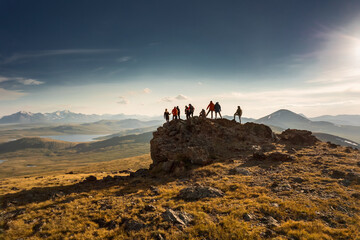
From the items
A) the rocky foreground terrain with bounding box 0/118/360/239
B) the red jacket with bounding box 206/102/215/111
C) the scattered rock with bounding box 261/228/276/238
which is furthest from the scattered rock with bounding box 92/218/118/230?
the red jacket with bounding box 206/102/215/111

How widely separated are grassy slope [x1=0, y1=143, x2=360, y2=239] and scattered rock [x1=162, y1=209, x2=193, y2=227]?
413 mm

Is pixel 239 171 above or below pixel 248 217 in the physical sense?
above

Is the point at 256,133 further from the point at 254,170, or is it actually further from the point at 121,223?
the point at 121,223

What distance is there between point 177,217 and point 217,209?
12.2 feet

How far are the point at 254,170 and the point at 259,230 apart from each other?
46.1 feet

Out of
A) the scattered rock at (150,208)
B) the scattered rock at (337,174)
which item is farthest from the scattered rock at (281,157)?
the scattered rock at (150,208)

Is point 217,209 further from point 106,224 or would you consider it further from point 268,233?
point 106,224

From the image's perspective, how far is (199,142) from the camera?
3291cm

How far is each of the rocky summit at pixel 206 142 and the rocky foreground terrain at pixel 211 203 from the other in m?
0.39

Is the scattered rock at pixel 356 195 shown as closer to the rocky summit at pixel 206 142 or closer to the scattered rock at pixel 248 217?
the scattered rock at pixel 248 217

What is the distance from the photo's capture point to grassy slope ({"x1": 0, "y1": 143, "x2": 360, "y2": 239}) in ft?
37.0

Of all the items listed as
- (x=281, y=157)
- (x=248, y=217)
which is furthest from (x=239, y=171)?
(x=248, y=217)

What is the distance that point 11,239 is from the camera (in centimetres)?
1191

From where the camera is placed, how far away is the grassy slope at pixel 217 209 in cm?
1127
